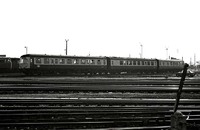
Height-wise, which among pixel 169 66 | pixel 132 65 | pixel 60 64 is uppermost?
pixel 60 64

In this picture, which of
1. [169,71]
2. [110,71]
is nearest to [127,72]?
[110,71]

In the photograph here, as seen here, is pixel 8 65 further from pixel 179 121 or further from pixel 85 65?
pixel 179 121

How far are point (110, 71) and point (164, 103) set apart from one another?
31596 mm

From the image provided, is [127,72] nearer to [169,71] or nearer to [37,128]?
[169,71]

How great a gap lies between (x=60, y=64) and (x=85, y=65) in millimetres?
4221

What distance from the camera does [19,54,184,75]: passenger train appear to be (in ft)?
123

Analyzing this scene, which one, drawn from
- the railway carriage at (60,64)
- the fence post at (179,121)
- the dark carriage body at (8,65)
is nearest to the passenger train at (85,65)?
the railway carriage at (60,64)

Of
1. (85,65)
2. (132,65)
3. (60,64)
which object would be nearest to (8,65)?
(60,64)

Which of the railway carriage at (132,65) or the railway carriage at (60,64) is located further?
the railway carriage at (132,65)

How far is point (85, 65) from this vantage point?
41156 mm

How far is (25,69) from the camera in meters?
37.8

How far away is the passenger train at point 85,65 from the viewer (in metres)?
37.6

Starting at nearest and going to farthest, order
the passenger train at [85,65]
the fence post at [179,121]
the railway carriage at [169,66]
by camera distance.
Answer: the fence post at [179,121], the passenger train at [85,65], the railway carriage at [169,66]

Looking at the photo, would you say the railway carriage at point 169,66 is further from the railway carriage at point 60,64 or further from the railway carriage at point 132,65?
the railway carriage at point 60,64
